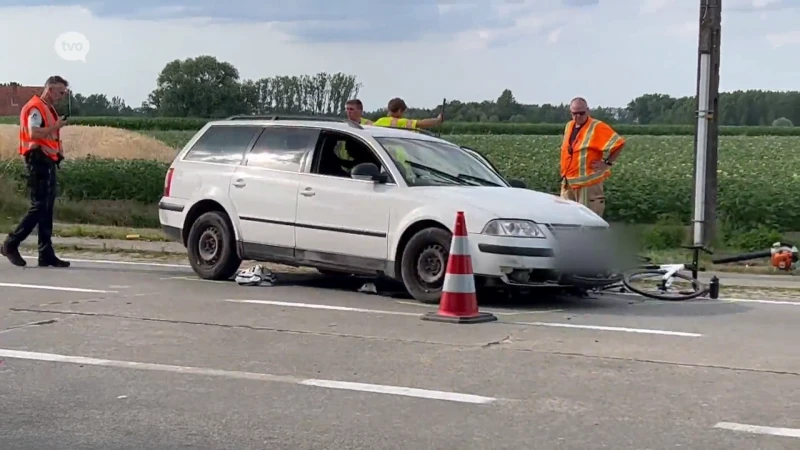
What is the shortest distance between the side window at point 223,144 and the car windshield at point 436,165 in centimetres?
166

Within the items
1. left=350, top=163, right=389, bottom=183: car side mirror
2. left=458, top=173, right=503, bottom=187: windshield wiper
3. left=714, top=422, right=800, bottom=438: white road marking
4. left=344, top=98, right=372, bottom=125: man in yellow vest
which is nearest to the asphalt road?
left=714, top=422, right=800, bottom=438: white road marking

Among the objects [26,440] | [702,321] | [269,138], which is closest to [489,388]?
[26,440]

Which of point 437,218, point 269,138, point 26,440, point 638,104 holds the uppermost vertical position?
point 638,104

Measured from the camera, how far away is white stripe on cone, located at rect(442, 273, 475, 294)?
943 centimetres

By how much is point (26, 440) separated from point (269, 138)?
6583 mm

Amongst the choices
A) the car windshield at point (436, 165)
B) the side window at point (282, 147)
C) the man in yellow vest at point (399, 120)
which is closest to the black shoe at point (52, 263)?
→ the side window at point (282, 147)

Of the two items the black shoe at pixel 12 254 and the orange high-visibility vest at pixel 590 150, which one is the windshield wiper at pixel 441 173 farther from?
the black shoe at pixel 12 254

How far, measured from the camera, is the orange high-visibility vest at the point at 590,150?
13.4 meters

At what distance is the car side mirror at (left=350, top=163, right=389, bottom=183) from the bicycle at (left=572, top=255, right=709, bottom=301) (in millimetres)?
2265

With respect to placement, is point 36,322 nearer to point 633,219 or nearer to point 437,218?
point 437,218

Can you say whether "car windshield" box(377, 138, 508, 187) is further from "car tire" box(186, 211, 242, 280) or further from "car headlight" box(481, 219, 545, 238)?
"car tire" box(186, 211, 242, 280)

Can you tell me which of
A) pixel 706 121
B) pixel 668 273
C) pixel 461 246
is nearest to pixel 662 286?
pixel 668 273

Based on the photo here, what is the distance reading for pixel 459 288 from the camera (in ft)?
31.0

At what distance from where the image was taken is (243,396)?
6.78 metres
